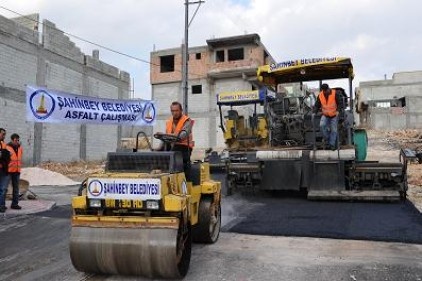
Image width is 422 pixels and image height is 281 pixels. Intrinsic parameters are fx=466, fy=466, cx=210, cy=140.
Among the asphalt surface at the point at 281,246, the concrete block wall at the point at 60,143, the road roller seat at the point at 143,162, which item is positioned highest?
the concrete block wall at the point at 60,143

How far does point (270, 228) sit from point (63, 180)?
11.2 metres

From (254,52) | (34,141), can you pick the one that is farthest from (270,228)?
(254,52)

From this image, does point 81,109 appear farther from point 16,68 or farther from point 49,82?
point 49,82

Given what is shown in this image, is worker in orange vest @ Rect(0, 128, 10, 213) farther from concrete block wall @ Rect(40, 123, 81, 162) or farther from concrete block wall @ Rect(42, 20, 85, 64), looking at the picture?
Result: concrete block wall @ Rect(42, 20, 85, 64)

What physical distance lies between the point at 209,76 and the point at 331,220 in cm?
2940

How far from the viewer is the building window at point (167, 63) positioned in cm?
4097

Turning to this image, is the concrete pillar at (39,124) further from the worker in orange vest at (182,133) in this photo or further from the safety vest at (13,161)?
the worker in orange vest at (182,133)

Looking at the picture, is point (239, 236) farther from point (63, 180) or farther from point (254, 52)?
point (254, 52)

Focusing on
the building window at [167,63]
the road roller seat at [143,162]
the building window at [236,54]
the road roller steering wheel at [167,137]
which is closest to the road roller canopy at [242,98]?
the road roller steering wheel at [167,137]

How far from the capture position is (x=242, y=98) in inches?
542

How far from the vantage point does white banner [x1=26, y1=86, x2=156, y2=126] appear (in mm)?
12703

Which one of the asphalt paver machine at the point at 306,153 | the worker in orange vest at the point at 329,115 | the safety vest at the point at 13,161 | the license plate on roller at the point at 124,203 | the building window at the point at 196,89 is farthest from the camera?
the building window at the point at 196,89

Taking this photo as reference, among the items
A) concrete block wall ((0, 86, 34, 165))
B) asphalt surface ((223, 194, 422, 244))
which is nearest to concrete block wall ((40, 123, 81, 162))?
concrete block wall ((0, 86, 34, 165))

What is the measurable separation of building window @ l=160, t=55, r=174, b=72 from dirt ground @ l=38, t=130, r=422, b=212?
11888 mm
